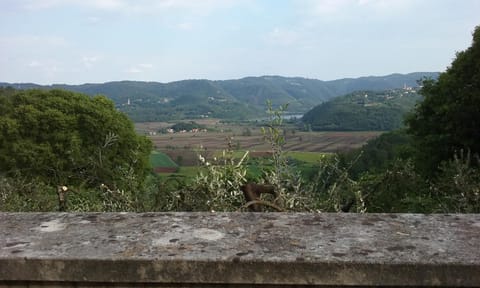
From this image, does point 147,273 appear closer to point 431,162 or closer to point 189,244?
point 189,244

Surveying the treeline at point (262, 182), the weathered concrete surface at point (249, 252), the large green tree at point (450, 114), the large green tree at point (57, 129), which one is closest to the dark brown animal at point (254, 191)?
the treeline at point (262, 182)

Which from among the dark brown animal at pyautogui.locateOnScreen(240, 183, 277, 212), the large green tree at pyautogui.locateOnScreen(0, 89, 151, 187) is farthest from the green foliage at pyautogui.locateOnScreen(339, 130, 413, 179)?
the dark brown animal at pyautogui.locateOnScreen(240, 183, 277, 212)

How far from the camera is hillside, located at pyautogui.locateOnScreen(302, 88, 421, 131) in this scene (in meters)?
99.2

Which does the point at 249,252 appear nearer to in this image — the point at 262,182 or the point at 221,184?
the point at 221,184

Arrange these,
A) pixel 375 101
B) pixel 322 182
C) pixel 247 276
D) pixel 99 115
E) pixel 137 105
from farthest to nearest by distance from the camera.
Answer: pixel 137 105, pixel 375 101, pixel 99 115, pixel 322 182, pixel 247 276

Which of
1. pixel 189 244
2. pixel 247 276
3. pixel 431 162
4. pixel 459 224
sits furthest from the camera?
pixel 431 162

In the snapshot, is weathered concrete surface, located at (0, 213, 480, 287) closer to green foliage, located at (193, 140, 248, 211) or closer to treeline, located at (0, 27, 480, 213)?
treeline, located at (0, 27, 480, 213)

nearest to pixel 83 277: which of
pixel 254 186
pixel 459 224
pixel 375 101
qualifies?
pixel 254 186

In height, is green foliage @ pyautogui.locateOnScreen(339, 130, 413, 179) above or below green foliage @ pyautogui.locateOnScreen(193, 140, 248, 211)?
below

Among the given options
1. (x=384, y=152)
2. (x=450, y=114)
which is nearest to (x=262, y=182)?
(x=450, y=114)

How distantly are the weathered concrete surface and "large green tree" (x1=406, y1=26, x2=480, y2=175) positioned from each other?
61.0 feet

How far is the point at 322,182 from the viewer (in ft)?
14.6

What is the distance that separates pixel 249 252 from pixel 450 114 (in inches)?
847

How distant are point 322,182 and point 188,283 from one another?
8.33 ft
